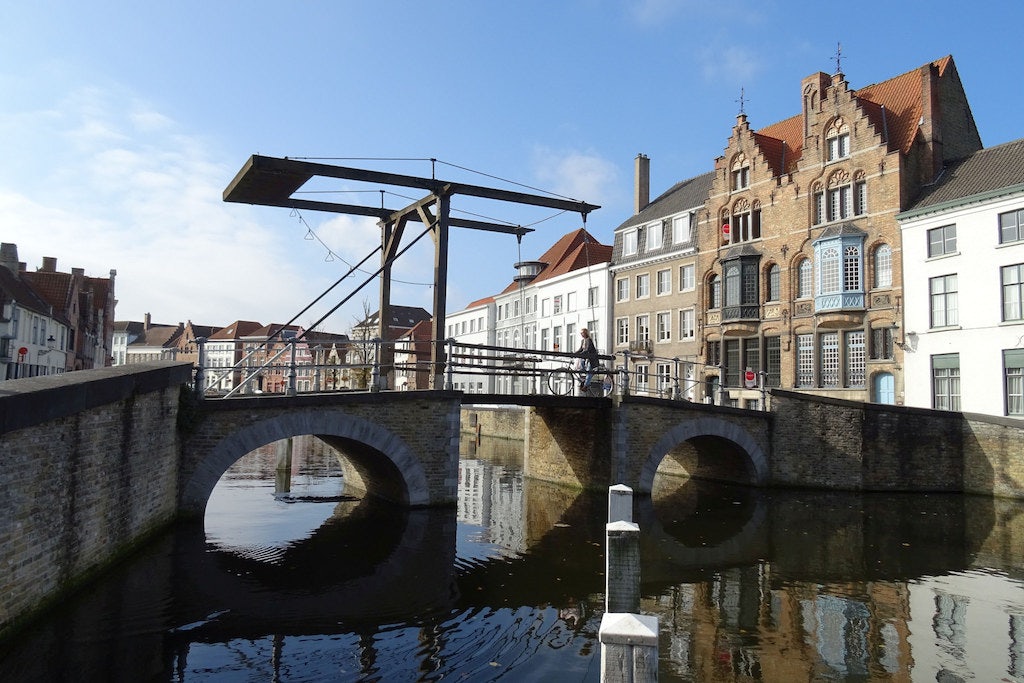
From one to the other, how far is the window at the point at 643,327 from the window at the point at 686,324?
7.03 feet

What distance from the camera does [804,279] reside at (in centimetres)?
2873

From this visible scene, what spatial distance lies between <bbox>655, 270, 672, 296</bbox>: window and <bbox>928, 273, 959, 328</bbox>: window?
12793 millimetres

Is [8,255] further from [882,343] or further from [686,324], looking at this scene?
[882,343]

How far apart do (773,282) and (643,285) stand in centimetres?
805

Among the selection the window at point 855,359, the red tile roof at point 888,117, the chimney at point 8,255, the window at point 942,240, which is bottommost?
the window at point 855,359

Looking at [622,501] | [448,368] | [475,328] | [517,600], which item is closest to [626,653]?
[622,501]

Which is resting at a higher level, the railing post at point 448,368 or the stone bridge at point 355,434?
the railing post at point 448,368

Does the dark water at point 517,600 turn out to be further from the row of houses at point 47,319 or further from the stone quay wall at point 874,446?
the row of houses at point 47,319

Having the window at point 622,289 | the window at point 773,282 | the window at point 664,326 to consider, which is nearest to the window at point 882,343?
the window at point 773,282

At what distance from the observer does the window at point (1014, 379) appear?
71.9 feet

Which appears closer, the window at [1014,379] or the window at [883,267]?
the window at [1014,379]

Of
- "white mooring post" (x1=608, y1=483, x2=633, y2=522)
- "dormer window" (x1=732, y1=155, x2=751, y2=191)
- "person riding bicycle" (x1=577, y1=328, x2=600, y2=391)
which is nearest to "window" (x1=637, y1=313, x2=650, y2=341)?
"dormer window" (x1=732, y1=155, x2=751, y2=191)

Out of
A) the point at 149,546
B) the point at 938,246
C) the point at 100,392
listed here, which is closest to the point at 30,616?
the point at 100,392

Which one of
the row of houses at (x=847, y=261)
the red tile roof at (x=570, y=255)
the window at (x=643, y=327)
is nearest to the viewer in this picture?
the row of houses at (x=847, y=261)
